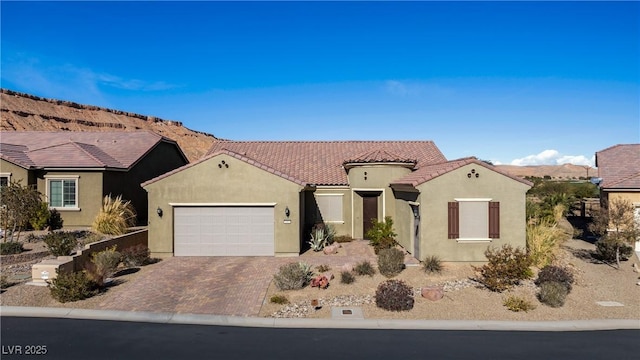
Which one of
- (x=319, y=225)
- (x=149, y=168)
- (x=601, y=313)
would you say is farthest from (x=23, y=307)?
(x=149, y=168)

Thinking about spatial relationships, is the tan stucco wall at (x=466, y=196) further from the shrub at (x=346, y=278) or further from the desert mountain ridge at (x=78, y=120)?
the desert mountain ridge at (x=78, y=120)

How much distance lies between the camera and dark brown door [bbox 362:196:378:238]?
2172cm

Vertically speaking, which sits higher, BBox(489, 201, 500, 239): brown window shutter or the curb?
BBox(489, 201, 500, 239): brown window shutter

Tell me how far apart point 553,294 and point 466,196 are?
205 inches

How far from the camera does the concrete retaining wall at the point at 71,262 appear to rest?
41.6 feet

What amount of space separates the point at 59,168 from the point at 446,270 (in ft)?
67.5

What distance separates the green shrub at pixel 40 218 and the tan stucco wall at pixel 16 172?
1996 millimetres

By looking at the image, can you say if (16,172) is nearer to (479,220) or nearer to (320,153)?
(320,153)

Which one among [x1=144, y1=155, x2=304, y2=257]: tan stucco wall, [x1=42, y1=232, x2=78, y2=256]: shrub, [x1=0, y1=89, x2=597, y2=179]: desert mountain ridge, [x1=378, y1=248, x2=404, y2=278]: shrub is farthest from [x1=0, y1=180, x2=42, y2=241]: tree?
[x1=0, y1=89, x2=597, y2=179]: desert mountain ridge

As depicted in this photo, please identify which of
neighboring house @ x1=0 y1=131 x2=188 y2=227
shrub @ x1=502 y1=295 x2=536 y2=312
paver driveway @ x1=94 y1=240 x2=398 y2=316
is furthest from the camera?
neighboring house @ x1=0 y1=131 x2=188 y2=227

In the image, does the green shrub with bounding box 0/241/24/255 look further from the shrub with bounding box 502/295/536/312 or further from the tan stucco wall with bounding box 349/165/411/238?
the shrub with bounding box 502/295/536/312

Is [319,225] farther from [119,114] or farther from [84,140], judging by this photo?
[119,114]

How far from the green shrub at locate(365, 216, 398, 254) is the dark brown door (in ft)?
5.90

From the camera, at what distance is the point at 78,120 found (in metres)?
76.3
